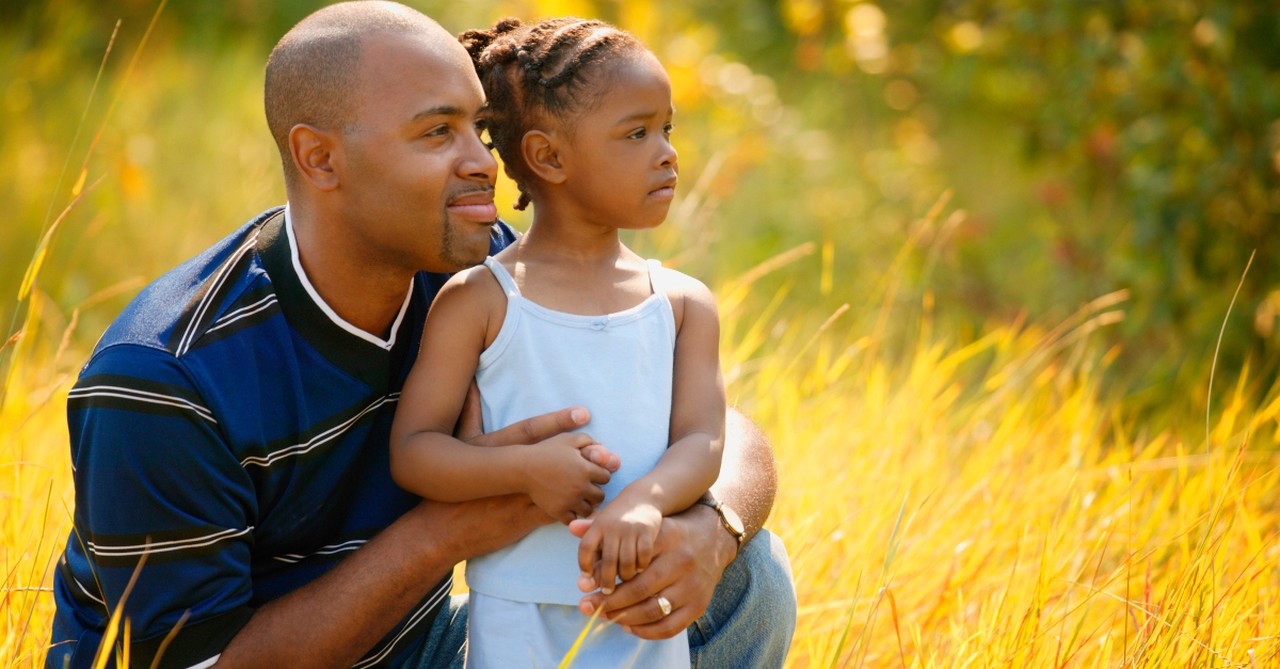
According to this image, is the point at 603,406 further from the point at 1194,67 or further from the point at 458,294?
the point at 1194,67

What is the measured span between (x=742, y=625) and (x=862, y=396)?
192cm

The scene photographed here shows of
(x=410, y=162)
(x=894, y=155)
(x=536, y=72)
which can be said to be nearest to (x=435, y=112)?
(x=410, y=162)

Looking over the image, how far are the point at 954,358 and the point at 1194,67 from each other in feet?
6.33

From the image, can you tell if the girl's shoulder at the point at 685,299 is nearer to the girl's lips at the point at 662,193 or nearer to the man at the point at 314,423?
the girl's lips at the point at 662,193

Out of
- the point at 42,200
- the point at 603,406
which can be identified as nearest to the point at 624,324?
the point at 603,406

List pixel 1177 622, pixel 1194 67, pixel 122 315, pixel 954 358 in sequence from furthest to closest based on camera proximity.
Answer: pixel 1194 67
pixel 954 358
pixel 1177 622
pixel 122 315

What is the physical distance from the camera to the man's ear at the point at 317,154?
2201 millimetres

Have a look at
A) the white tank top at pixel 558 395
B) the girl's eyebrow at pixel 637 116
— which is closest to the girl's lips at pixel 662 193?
the girl's eyebrow at pixel 637 116

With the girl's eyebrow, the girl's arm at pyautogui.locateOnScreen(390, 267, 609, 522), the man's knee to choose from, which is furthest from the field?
the girl's eyebrow

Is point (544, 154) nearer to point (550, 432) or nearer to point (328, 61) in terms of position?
point (328, 61)

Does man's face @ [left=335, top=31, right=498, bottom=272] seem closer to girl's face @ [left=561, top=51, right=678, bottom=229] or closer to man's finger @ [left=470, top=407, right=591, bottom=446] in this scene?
girl's face @ [left=561, top=51, right=678, bottom=229]

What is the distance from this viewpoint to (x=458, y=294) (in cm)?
218

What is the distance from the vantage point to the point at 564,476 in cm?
204

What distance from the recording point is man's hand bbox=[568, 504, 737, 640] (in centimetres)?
A: 203
